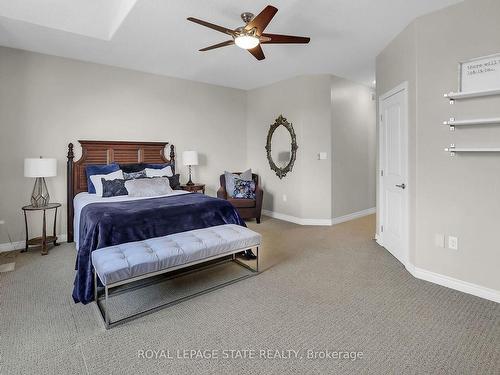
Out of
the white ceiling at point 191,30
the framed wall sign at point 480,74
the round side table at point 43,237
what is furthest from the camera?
the round side table at point 43,237

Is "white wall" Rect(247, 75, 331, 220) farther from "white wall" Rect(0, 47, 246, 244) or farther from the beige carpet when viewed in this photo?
the beige carpet

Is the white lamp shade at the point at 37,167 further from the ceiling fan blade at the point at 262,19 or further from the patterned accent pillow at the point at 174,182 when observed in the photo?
the ceiling fan blade at the point at 262,19

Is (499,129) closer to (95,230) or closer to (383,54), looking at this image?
(383,54)

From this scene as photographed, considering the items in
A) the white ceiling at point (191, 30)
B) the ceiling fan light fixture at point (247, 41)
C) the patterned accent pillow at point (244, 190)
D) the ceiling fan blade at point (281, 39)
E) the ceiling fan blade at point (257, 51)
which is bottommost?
the patterned accent pillow at point (244, 190)

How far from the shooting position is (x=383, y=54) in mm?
3736

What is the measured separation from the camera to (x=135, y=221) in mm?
2725

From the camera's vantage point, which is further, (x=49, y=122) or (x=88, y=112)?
(x=88, y=112)

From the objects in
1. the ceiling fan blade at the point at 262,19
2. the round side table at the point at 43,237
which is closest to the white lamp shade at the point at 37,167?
the round side table at the point at 43,237

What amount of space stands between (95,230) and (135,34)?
235 centimetres

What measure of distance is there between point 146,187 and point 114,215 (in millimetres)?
1289

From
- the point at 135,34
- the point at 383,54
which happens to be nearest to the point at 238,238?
the point at 135,34

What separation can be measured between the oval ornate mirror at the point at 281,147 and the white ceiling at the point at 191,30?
116 centimetres

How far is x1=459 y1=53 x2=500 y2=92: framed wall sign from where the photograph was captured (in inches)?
92.5

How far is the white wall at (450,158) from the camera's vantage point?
7.86ft
